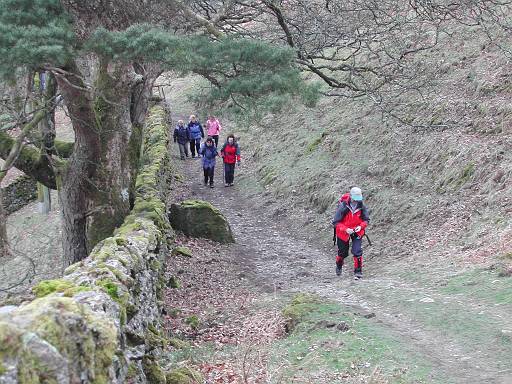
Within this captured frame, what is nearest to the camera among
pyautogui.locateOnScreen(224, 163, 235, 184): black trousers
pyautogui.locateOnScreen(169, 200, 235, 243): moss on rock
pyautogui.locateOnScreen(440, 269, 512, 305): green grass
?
pyautogui.locateOnScreen(440, 269, 512, 305): green grass

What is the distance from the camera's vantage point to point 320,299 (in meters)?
9.74

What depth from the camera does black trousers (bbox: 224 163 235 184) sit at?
67.4 ft

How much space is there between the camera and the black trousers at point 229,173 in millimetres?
20547

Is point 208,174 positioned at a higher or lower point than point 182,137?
lower

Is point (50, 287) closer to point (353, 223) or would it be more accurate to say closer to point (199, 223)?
point (353, 223)

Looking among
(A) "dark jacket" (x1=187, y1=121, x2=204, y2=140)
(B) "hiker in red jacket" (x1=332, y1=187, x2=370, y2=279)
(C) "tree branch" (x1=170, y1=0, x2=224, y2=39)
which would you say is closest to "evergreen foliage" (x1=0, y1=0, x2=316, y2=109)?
(C) "tree branch" (x1=170, y1=0, x2=224, y2=39)

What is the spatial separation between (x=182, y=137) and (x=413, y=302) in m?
16.5

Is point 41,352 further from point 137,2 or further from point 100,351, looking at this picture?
point 137,2

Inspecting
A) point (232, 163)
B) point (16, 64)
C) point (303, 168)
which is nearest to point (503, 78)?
point (303, 168)

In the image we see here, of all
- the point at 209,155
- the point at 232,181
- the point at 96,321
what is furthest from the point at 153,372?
the point at 232,181

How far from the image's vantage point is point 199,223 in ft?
48.8

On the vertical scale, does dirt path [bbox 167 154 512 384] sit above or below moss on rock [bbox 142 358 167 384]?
below

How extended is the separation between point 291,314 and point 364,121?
37.5 ft

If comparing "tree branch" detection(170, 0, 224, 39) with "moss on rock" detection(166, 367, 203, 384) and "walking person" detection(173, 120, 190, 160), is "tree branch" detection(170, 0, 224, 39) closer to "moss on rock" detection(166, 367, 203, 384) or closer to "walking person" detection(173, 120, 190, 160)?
"moss on rock" detection(166, 367, 203, 384)
